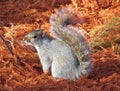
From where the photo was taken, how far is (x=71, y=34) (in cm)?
558

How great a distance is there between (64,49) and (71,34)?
191 millimetres

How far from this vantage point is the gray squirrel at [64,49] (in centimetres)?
550

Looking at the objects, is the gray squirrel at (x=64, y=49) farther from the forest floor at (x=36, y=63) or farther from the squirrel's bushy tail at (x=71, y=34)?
the forest floor at (x=36, y=63)

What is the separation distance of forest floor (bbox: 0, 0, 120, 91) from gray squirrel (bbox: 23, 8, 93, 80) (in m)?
0.11

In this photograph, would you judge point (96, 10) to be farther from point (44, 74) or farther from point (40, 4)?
point (44, 74)

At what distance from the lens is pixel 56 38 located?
5.90m

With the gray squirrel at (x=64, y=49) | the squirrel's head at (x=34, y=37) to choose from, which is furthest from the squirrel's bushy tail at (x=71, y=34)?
the squirrel's head at (x=34, y=37)

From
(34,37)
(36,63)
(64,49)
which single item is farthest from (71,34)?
(36,63)

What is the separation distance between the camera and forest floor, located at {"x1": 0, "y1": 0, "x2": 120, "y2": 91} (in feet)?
17.7

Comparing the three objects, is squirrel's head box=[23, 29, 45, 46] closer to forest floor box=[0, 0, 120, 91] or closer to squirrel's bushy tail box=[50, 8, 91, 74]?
squirrel's bushy tail box=[50, 8, 91, 74]

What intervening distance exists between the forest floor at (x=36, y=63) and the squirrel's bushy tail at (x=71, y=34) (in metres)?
0.24

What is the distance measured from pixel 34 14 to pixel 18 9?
434mm

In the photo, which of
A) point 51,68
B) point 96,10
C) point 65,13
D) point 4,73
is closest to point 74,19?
point 65,13

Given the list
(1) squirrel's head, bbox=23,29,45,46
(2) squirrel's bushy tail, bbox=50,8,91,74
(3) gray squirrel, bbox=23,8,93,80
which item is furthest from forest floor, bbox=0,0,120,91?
(1) squirrel's head, bbox=23,29,45,46
